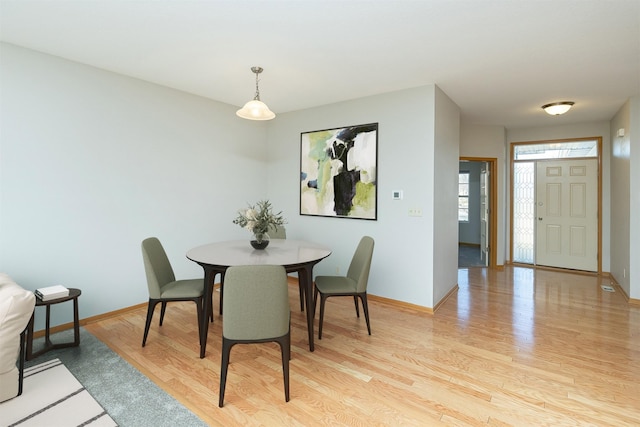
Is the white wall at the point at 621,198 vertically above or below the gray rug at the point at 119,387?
above

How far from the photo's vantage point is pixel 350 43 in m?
2.67

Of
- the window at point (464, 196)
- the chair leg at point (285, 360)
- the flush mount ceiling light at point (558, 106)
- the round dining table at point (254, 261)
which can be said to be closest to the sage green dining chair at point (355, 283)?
the round dining table at point (254, 261)

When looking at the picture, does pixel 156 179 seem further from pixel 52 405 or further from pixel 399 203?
pixel 399 203

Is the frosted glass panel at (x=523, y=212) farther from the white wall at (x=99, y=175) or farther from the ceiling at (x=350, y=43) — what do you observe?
the white wall at (x=99, y=175)

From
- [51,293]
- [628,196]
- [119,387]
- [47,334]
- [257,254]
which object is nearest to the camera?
[119,387]

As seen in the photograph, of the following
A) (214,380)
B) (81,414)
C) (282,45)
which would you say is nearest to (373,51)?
(282,45)

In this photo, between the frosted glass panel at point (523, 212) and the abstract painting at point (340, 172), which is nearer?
the abstract painting at point (340, 172)

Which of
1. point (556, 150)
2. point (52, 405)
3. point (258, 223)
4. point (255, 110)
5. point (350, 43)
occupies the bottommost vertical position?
point (52, 405)

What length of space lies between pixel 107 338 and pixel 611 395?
3882 millimetres

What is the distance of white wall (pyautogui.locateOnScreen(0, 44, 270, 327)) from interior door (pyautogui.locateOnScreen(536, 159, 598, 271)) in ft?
18.1

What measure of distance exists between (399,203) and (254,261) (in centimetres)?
203

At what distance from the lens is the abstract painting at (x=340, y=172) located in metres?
4.11

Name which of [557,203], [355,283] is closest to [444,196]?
[355,283]

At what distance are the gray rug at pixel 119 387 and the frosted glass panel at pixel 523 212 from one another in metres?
6.24
